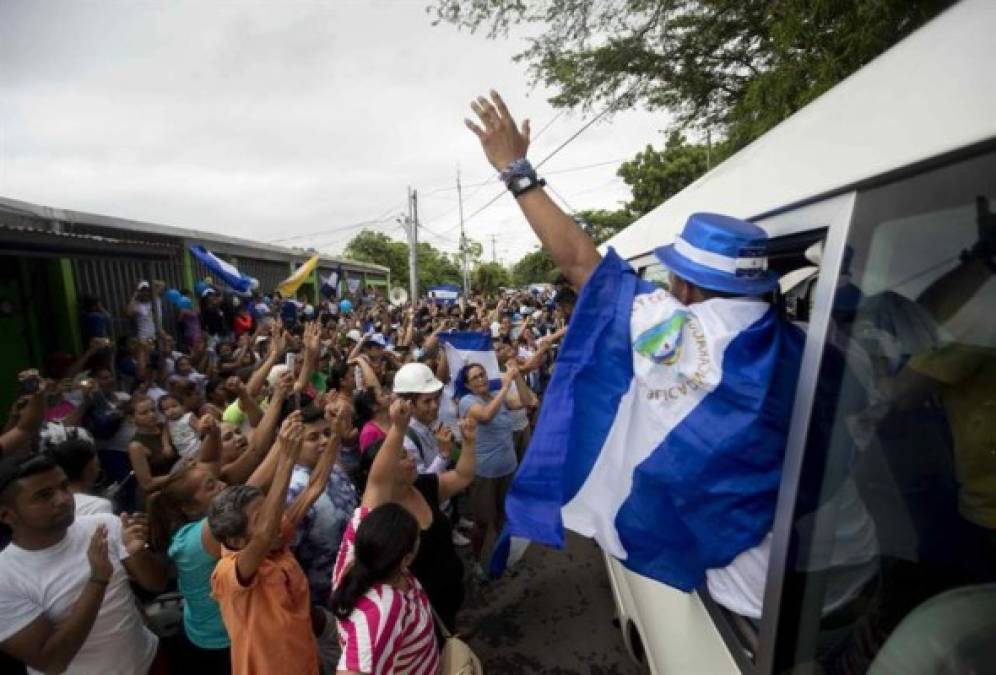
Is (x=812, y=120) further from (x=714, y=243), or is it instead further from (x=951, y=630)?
(x=951, y=630)

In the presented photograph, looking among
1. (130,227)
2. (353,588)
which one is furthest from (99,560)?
(130,227)

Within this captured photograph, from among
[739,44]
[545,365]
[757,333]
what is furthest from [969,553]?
[739,44]

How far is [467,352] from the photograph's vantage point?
532cm

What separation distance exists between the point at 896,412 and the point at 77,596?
106 inches

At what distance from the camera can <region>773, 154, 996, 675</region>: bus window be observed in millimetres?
964

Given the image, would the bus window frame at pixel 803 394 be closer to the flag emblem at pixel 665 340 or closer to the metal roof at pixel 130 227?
the flag emblem at pixel 665 340

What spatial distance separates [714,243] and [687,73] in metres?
A: 8.18

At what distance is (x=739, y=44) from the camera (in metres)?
7.77

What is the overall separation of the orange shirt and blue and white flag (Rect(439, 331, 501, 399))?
3133 millimetres

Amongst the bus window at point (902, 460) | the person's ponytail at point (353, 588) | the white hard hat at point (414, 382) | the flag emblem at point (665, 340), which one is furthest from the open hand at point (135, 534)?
the bus window at point (902, 460)

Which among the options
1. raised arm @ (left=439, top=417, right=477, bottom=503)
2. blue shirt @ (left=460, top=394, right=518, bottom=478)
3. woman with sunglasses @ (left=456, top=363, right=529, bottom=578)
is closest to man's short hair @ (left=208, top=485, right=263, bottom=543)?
raised arm @ (left=439, top=417, right=477, bottom=503)

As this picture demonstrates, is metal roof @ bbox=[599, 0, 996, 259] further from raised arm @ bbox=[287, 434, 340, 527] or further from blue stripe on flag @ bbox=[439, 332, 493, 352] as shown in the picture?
blue stripe on flag @ bbox=[439, 332, 493, 352]

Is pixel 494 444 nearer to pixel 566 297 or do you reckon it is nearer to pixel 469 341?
pixel 469 341

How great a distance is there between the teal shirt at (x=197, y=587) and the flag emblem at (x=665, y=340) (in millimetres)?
1950
